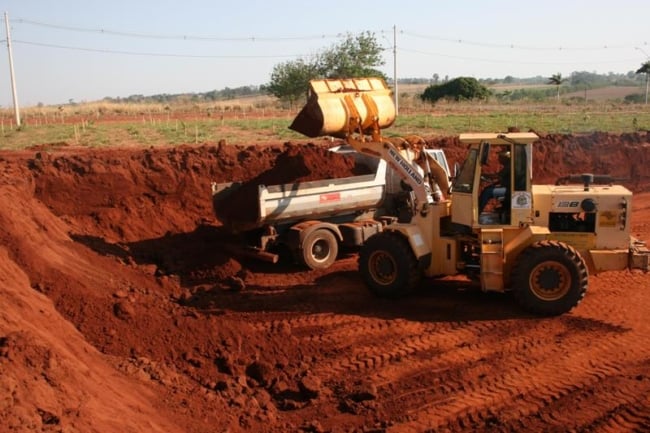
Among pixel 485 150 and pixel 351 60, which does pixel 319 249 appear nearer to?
pixel 485 150

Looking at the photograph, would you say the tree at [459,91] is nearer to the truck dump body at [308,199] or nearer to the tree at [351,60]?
the tree at [351,60]

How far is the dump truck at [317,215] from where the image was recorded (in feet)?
39.2

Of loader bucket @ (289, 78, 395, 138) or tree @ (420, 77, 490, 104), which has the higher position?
tree @ (420, 77, 490, 104)

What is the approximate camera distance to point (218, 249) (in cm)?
1286

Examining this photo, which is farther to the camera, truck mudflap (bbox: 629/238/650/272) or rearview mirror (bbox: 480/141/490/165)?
rearview mirror (bbox: 480/141/490/165)

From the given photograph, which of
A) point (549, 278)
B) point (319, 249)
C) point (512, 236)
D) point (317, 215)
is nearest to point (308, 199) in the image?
point (317, 215)

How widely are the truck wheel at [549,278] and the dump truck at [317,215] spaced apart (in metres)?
3.28

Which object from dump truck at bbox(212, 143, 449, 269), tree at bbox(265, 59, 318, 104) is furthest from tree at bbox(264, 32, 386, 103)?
dump truck at bbox(212, 143, 449, 269)

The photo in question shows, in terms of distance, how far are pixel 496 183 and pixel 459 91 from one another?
5669 cm

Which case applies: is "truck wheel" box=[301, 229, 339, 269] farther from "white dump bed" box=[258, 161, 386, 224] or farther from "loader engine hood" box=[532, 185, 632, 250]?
"loader engine hood" box=[532, 185, 632, 250]

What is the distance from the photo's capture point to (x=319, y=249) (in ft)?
40.9

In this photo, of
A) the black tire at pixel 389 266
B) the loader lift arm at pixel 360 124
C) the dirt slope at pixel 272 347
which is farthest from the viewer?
the loader lift arm at pixel 360 124

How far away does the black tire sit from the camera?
32.6 ft

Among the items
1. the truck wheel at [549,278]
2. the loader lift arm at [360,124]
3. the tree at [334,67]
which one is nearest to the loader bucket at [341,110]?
the loader lift arm at [360,124]
